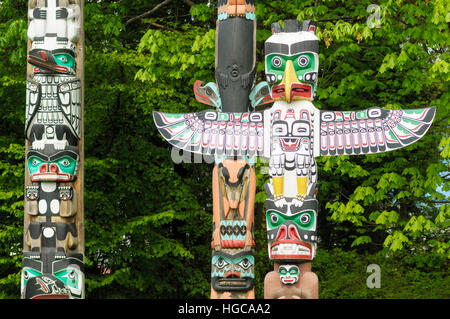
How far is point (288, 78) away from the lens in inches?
361

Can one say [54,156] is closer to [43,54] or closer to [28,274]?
[43,54]

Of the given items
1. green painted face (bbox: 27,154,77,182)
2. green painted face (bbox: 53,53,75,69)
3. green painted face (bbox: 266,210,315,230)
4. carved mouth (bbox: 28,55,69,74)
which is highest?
green painted face (bbox: 53,53,75,69)

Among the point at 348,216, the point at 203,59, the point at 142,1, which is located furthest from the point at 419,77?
the point at 142,1

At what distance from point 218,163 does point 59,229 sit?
89.1 inches

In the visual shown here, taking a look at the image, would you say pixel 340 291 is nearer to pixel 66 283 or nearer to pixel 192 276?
pixel 192 276

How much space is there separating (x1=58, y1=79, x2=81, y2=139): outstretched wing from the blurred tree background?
2.85 meters

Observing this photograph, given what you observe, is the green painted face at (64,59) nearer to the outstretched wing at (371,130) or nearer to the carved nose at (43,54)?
the carved nose at (43,54)

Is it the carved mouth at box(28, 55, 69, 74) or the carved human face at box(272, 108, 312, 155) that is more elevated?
the carved mouth at box(28, 55, 69, 74)

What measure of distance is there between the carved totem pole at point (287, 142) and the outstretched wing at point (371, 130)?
0.04 ft

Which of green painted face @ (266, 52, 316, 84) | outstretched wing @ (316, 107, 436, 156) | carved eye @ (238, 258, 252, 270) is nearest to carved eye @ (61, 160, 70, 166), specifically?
carved eye @ (238, 258, 252, 270)

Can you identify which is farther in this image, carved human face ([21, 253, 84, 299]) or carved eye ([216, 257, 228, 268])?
carved human face ([21, 253, 84, 299])

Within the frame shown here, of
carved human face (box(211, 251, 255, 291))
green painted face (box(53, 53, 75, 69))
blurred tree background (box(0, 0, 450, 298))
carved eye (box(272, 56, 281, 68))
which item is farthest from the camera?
blurred tree background (box(0, 0, 450, 298))

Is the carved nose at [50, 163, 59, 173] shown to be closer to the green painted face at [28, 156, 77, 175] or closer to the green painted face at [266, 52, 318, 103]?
the green painted face at [28, 156, 77, 175]

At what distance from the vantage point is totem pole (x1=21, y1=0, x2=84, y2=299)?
33.8 ft
